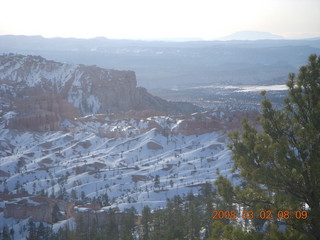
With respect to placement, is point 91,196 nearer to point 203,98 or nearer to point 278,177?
point 278,177

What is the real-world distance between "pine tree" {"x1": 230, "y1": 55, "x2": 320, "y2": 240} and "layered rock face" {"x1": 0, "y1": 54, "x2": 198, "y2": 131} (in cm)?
7304

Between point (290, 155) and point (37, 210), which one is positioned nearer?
point (290, 155)

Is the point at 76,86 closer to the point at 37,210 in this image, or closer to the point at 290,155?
the point at 37,210

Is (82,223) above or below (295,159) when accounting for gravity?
below

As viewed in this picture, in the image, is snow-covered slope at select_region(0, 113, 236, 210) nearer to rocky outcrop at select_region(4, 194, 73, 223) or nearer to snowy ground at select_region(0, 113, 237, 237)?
snowy ground at select_region(0, 113, 237, 237)

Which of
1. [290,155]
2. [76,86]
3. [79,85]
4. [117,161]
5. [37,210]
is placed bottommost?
[117,161]

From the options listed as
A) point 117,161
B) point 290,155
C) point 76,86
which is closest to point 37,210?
point 117,161

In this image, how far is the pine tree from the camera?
10047mm

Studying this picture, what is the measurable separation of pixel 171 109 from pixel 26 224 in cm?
6674

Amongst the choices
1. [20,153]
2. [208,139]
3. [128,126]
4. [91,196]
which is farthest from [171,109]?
[91,196]

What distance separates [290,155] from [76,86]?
87813 millimetres

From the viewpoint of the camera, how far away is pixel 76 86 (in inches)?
3755

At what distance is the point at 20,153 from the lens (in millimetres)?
56406

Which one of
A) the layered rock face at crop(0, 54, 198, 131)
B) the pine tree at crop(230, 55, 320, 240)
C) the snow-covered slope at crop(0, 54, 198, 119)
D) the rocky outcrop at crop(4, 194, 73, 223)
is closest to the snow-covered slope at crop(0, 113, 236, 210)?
the rocky outcrop at crop(4, 194, 73, 223)
